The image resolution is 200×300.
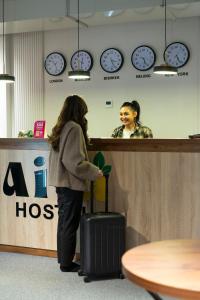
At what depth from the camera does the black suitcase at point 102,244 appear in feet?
12.5

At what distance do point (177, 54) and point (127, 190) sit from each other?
3663mm

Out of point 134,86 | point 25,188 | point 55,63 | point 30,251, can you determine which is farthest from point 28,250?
point 55,63

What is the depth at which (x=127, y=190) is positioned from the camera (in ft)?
13.9

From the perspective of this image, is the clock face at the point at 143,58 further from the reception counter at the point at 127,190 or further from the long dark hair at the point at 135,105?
the reception counter at the point at 127,190

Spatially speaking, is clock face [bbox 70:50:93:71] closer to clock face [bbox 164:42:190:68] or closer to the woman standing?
clock face [bbox 164:42:190:68]

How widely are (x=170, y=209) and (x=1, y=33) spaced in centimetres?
541

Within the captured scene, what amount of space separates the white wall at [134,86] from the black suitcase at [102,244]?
370 centimetres

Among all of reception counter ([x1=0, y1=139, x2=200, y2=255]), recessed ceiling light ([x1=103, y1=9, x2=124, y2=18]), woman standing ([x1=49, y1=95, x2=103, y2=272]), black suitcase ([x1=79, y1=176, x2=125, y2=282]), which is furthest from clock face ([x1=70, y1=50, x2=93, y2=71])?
black suitcase ([x1=79, y1=176, x2=125, y2=282])

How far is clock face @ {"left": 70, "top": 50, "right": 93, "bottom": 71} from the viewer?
7793 mm

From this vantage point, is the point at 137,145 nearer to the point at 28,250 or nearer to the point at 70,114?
the point at 70,114

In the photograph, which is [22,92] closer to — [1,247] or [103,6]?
[103,6]

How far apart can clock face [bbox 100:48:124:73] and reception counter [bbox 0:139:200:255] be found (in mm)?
3439

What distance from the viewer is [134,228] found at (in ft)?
13.8

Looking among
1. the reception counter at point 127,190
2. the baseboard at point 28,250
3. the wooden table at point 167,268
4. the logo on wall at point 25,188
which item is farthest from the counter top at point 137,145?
the wooden table at point 167,268
